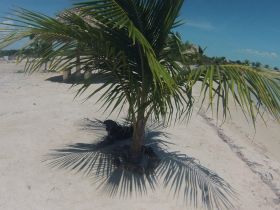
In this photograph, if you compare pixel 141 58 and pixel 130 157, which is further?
pixel 130 157

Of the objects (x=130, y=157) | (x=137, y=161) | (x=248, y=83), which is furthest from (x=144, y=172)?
(x=248, y=83)

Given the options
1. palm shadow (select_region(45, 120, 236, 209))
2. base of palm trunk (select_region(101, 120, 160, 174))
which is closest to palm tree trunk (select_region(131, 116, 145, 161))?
base of palm trunk (select_region(101, 120, 160, 174))

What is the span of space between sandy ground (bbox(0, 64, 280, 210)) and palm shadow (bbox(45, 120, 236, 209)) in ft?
0.49

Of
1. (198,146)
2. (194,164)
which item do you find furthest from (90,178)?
(198,146)

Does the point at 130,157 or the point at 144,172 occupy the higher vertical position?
the point at 130,157

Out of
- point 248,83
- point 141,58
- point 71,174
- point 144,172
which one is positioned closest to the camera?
point 248,83

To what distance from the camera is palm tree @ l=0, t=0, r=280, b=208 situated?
3.64 meters

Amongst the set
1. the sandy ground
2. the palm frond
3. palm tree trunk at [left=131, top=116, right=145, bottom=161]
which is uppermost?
the palm frond

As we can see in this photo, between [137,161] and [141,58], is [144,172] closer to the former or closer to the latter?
[137,161]

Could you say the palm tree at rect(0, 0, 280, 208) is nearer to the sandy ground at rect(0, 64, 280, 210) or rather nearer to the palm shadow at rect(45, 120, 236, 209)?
the palm shadow at rect(45, 120, 236, 209)

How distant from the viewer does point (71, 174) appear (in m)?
4.82

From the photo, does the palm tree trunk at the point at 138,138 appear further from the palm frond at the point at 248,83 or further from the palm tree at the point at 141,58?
the palm frond at the point at 248,83

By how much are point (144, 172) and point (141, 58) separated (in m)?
1.65

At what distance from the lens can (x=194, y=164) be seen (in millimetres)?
5688
